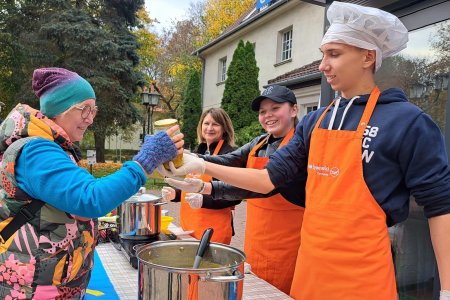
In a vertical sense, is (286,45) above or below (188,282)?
above

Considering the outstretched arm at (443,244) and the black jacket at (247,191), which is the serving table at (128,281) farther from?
the outstretched arm at (443,244)

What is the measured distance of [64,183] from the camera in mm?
1197

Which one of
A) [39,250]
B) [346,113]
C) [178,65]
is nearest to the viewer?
[39,250]

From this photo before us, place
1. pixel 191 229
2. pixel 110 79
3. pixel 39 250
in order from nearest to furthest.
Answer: pixel 39 250, pixel 191 229, pixel 110 79

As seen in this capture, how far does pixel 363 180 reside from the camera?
1.41 metres

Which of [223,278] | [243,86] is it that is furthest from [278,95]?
[243,86]

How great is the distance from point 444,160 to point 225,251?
849 mm

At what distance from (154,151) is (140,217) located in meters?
0.77

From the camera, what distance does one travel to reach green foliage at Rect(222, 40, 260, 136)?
47.6ft

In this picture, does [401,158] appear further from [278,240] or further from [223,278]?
[278,240]

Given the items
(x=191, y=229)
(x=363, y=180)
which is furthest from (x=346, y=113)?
(x=191, y=229)

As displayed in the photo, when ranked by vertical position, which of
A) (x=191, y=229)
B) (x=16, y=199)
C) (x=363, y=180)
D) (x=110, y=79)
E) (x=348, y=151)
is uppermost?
(x=110, y=79)

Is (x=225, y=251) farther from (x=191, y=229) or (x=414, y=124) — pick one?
(x=191, y=229)

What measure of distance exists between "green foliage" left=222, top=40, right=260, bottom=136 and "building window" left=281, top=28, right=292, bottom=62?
1.22 metres
